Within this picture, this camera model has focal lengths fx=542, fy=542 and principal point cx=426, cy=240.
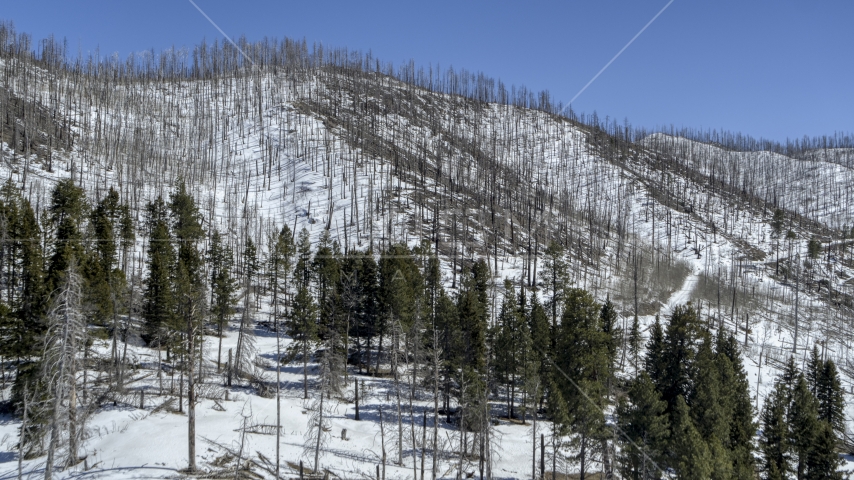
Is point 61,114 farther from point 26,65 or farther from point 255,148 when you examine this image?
point 255,148

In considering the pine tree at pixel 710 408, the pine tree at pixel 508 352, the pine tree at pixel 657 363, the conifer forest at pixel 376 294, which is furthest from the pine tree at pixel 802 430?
the pine tree at pixel 508 352

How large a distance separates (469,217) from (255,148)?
64.2m

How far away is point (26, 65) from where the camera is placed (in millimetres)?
148750

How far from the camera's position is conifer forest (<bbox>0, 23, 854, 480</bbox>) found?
31812 mm

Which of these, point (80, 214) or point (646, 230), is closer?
point (80, 214)

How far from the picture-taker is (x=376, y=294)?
173 feet

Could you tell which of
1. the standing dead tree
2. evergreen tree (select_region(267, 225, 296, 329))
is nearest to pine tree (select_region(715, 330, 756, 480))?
the standing dead tree

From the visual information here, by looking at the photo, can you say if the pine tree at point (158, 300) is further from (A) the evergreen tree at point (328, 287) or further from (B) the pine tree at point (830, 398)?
(B) the pine tree at point (830, 398)

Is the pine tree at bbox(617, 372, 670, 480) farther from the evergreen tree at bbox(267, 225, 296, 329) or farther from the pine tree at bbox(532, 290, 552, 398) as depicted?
the evergreen tree at bbox(267, 225, 296, 329)

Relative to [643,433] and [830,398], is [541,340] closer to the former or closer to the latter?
[643,433]

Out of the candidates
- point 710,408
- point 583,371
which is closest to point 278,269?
point 583,371

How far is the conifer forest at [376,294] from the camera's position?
31812mm

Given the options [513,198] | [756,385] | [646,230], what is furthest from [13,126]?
[646,230]

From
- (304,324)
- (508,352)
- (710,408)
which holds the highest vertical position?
(304,324)
